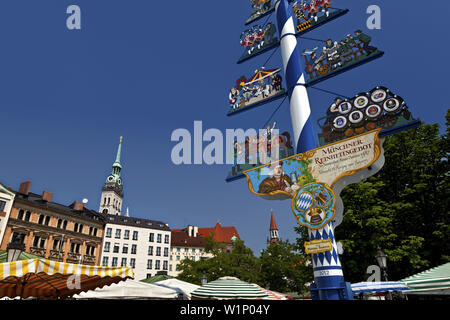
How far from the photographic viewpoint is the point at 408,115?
768 centimetres

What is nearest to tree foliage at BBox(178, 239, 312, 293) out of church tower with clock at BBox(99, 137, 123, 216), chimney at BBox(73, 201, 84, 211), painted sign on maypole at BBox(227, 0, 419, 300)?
chimney at BBox(73, 201, 84, 211)

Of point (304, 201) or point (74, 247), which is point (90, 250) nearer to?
point (74, 247)

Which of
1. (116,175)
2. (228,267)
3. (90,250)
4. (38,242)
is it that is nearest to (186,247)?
(90,250)

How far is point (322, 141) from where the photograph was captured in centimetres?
877

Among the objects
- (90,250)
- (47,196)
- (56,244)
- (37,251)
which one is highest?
(47,196)

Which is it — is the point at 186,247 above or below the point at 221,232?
below

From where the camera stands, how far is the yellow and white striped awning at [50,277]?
217 inches

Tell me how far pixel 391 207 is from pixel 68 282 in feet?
61.8

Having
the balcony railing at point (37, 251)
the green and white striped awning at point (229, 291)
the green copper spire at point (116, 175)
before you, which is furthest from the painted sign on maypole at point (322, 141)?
the green copper spire at point (116, 175)

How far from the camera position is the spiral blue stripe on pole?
9.38 meters

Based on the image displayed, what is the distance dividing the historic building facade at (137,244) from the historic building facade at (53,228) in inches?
105

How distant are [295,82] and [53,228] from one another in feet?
167
